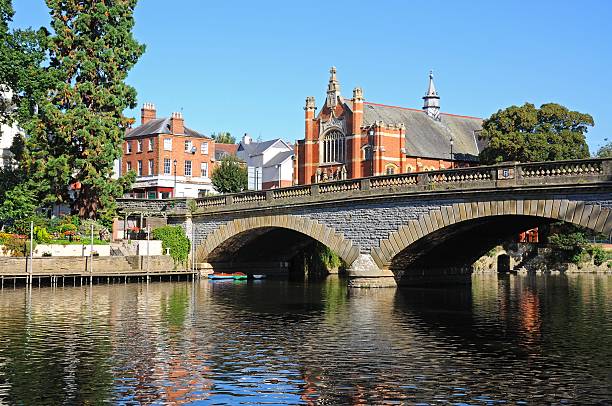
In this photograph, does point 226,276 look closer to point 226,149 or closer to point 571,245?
point 571,245

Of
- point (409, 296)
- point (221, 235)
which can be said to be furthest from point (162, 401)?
point (221, 235)

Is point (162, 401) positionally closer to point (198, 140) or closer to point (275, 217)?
point (275, 217)

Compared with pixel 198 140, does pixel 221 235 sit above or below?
below

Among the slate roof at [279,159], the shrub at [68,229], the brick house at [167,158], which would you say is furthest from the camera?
the slate roof at [279,159]

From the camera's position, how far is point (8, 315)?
34125 mm

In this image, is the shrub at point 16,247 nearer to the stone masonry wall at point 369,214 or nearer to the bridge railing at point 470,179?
the bridge railing at point 470,179

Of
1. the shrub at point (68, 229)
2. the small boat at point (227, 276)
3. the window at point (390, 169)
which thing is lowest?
the small boat at point (227, 276)

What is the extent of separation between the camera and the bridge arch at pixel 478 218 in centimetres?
3609

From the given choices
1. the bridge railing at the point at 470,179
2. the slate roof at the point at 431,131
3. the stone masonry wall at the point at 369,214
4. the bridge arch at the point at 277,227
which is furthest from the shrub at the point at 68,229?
the slate roof at the point at 431,131

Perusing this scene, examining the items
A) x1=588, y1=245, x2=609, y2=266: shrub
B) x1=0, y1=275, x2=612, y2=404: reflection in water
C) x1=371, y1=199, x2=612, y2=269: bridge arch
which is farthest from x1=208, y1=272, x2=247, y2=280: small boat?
x1=588, y1=245, x2=609, y2=266: shrub

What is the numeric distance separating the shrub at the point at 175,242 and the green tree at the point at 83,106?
4284mm

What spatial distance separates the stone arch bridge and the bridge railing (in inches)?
1.9

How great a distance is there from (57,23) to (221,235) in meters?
18.5

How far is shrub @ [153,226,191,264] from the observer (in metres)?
61.1
